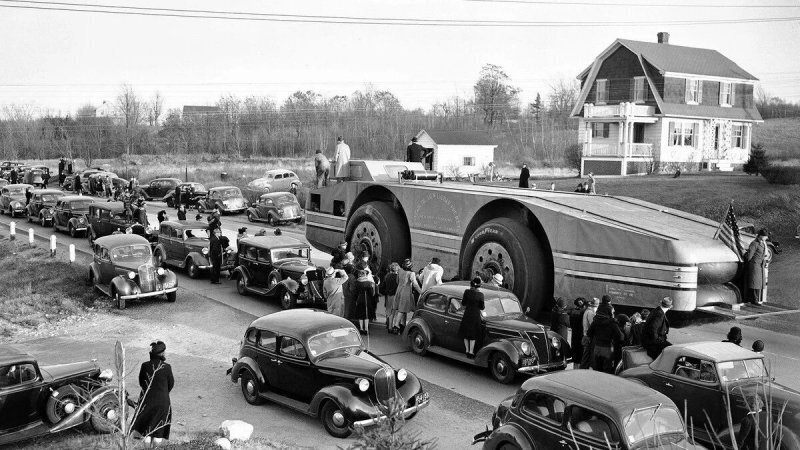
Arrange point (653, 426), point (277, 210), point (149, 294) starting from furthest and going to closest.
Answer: point (277, 210) < point (149, 294) < point (653, 426)

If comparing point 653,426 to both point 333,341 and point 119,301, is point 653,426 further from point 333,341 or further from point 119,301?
point 119,301

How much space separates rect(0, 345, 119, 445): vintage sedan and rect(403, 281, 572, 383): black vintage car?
19.3 ft

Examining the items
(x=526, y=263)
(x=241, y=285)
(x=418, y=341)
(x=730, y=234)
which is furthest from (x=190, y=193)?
(x=730, y=234)

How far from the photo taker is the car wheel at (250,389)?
37.7 feet

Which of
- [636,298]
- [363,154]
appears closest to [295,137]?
[363,154]

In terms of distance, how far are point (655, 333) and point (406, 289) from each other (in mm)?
5295

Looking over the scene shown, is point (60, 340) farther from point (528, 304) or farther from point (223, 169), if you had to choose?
point (223, 169)

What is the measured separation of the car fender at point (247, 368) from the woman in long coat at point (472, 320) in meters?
3.66

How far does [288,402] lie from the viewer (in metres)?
11.0

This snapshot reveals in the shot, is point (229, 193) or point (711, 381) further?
point (229, 193)

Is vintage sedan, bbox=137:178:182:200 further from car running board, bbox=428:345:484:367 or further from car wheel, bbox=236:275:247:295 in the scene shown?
car running board, bbox=428:345:484:367

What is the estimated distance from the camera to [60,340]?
15.7m

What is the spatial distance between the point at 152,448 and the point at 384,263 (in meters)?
10.8

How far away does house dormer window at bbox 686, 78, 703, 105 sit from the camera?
48.8m
